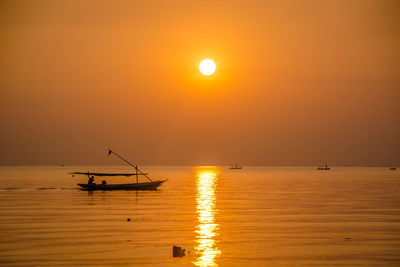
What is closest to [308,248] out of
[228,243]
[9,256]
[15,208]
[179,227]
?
[228,243]

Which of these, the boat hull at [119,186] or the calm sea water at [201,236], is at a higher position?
the boat hull at [119,186]

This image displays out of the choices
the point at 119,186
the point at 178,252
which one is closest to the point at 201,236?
the point at 178,252

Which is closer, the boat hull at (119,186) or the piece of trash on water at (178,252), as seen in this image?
the piece of trash on water at (178,252)

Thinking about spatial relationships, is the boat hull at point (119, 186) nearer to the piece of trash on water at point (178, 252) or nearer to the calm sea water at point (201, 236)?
the calm sea water at point (201, 236)

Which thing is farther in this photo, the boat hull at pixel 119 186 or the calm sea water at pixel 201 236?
the boat hull at pixel 119 186

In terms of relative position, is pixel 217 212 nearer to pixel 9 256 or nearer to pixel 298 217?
pixel 298 217

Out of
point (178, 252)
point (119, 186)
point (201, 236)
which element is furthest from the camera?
point (119, 186)

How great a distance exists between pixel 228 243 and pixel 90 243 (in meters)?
8.04

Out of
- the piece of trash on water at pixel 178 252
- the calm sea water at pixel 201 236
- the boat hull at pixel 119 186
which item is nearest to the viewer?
the calm sea water at pixel 201 236

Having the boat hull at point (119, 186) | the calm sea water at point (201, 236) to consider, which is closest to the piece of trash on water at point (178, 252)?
the calm sea water at point (201, 236)

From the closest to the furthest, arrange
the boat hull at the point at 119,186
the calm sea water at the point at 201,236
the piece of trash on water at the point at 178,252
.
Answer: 1. the calm sea water at the point at 201,236
2. the piece of trash on water at the point at 178,252
3. the boat hull at the point at 119,186

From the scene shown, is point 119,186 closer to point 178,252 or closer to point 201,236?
point 201,236

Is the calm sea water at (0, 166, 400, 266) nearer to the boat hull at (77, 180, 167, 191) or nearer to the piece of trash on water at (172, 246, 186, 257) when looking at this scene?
the piece of trash on water at (172, 246, 186, 257)

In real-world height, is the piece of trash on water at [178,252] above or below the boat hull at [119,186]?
below
